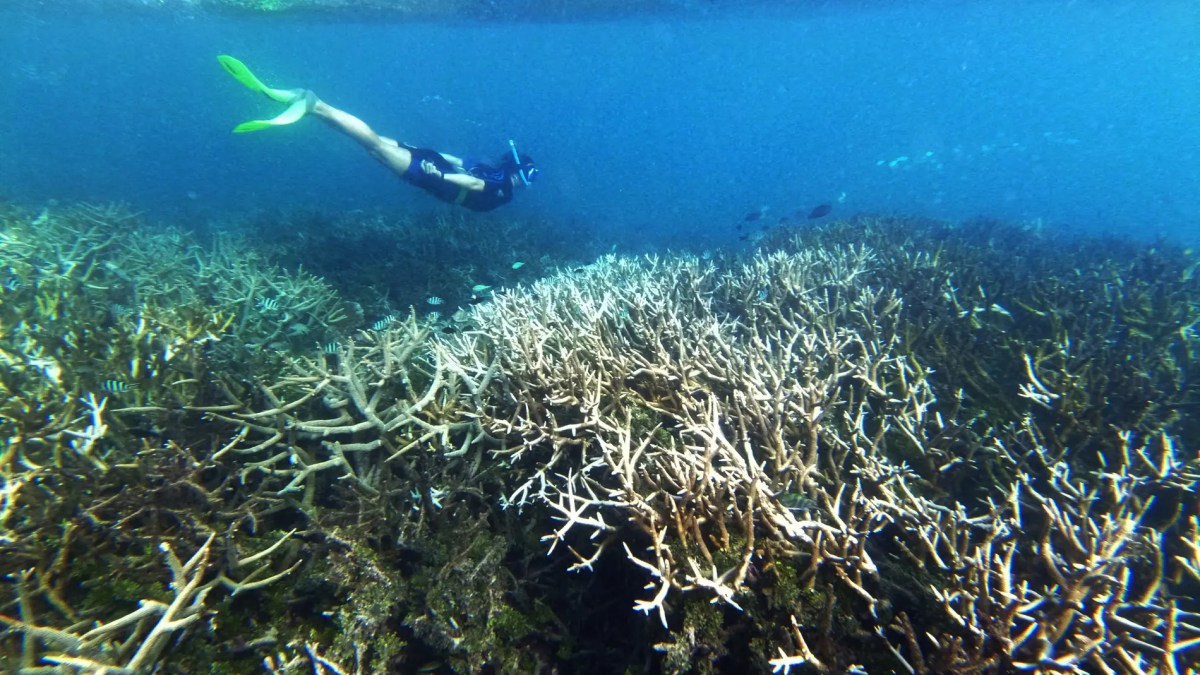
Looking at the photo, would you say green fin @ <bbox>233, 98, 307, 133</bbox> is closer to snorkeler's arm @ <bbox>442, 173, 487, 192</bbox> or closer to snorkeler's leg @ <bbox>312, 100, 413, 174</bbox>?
snorkeler's leg @ <bbox>312, 100, 413, 174</bbox>

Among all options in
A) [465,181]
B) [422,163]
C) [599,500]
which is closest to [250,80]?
[422,163]

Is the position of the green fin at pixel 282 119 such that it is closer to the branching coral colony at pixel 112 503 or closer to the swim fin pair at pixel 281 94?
the swim fin pair at pixel 281 94

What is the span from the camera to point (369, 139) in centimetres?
892

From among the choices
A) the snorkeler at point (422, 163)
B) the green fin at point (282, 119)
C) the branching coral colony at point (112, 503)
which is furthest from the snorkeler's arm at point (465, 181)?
the branching coral colony at point (112, 503)

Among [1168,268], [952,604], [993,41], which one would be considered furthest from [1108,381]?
[993,41]

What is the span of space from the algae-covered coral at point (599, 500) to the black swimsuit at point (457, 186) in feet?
17.6

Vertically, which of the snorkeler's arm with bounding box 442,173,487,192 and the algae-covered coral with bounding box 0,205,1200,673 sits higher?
the snorkeler's arm with bounding box 442,173,487,192

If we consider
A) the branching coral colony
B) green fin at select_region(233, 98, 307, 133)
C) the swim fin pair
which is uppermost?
the swim fin pair

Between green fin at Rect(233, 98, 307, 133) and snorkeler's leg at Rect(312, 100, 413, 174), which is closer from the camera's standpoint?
green fin at Rect(233, 98, 307, 133)

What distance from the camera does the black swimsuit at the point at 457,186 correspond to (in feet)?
30.0

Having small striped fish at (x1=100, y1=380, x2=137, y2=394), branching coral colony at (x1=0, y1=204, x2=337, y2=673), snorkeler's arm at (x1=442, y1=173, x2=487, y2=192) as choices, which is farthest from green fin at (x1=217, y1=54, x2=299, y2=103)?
small striped fish at (x1=100, y1=380, x2=137, y2=394)

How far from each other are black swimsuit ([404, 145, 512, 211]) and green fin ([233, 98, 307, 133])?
1.91 metres

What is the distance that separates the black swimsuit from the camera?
9141 millimetres

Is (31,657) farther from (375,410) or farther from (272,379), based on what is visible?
(272,379)
